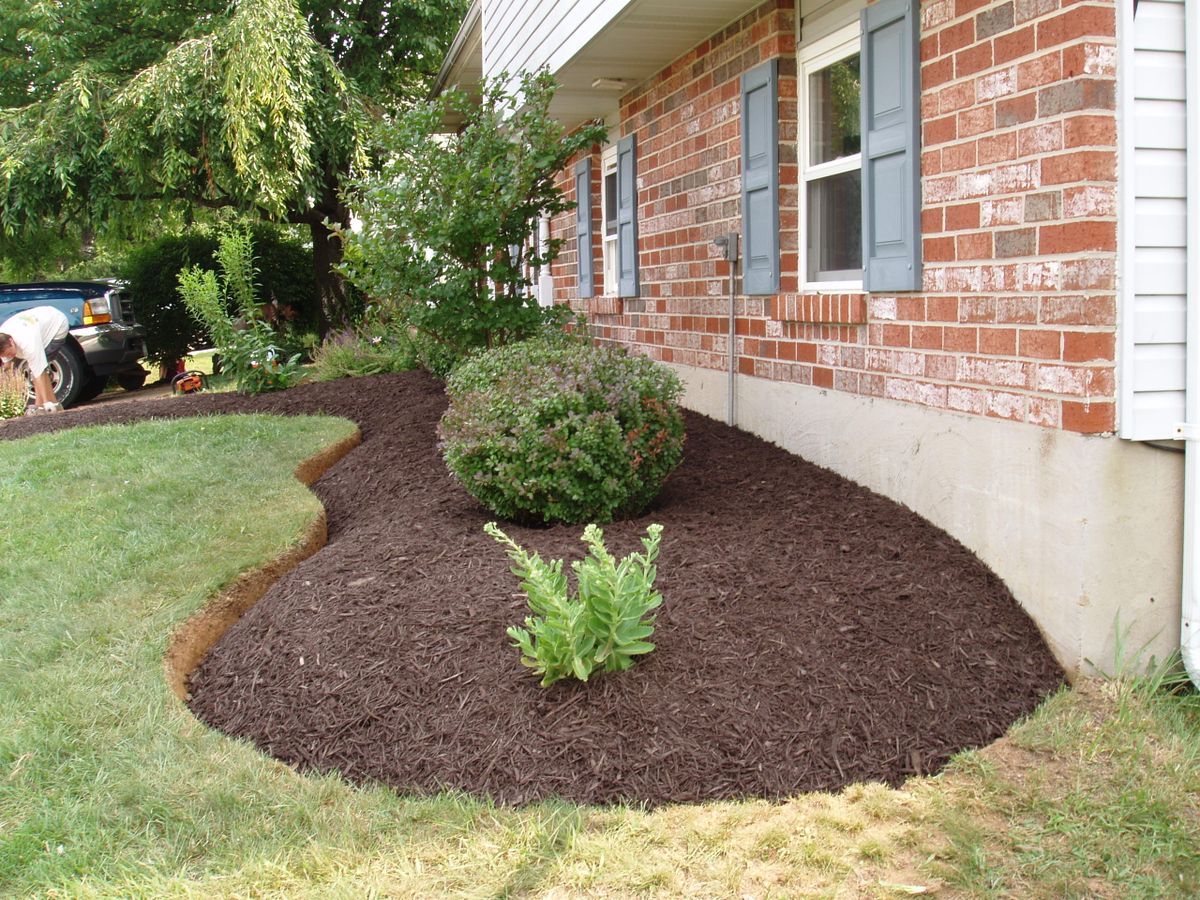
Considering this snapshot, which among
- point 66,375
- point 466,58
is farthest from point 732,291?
point 66,375

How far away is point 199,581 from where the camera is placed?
198 inches

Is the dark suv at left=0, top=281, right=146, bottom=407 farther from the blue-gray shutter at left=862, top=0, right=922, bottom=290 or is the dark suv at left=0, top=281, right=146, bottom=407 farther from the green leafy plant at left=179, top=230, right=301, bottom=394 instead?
the blue-gray shutter at left=862, top=0, right=922, bottom=290

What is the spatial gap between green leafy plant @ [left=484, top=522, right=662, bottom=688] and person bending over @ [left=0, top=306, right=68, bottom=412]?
1008 centimetres

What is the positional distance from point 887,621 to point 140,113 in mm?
13044

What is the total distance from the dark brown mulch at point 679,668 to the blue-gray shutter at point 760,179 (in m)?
1.50

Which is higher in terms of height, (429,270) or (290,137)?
(290,137)

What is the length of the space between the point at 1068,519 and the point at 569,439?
2168mm

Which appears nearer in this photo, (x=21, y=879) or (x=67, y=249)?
(x=21, y=879)

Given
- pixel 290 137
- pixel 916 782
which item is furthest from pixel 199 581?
pixel 290 137

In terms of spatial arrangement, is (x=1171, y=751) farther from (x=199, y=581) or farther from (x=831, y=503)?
(x=199, y=581)

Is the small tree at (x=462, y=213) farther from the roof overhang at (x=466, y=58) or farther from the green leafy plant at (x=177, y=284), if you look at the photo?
the green leafy plant at (x=177, y=284)

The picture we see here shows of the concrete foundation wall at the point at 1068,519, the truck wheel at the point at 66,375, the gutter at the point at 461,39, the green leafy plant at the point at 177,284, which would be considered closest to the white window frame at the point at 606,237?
the gutter at the point at 461,39

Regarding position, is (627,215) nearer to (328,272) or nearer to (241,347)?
(241,347)

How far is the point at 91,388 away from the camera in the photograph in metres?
14.0
